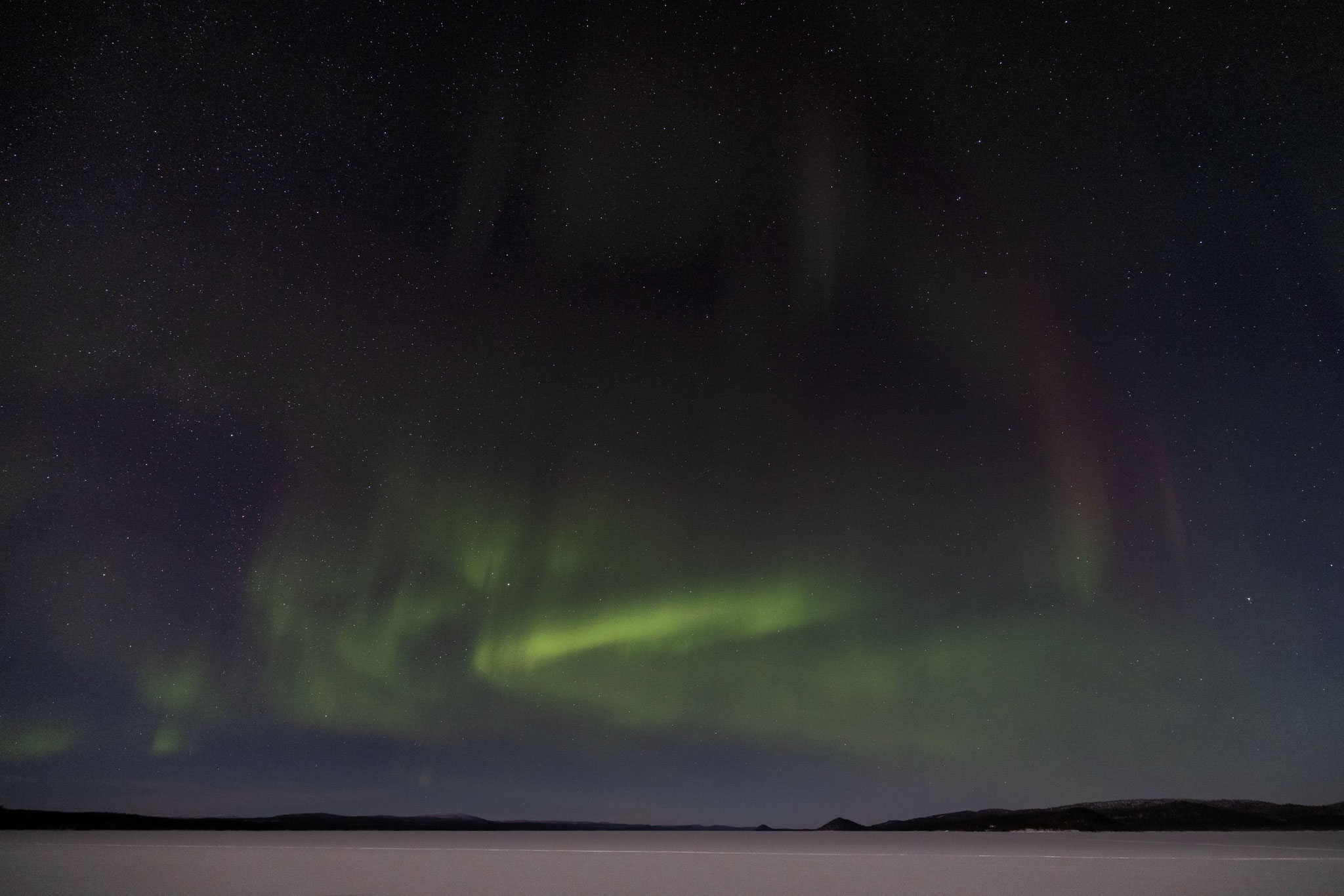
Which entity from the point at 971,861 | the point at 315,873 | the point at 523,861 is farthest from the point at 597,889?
the point at 971,861

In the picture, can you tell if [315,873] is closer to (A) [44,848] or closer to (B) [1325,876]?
(A) [44,848]

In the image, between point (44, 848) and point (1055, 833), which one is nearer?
point (44, 848)

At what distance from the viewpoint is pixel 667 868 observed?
4074 mm

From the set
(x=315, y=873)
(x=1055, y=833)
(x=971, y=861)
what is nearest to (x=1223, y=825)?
(x=1055, y=833)

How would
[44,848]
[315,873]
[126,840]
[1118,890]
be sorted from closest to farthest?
[1118,890] < [315,873] < [44,848] < [126,840]

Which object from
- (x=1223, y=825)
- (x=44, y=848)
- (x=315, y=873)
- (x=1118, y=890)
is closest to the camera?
(x=1118, y=890)

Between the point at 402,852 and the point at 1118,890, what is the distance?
3.57 m

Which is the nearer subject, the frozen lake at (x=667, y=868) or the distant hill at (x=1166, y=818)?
the frozen lake at (x=667, y=868)

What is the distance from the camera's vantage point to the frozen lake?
3537 millimetres

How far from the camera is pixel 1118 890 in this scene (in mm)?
3408

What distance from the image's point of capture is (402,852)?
4480 millimetres

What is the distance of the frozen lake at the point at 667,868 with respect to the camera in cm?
354

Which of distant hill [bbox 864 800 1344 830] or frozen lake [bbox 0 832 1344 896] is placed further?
distant hill [bbox 864 800 1344 830]

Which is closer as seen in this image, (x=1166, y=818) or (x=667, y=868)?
(x=667, y=868)
